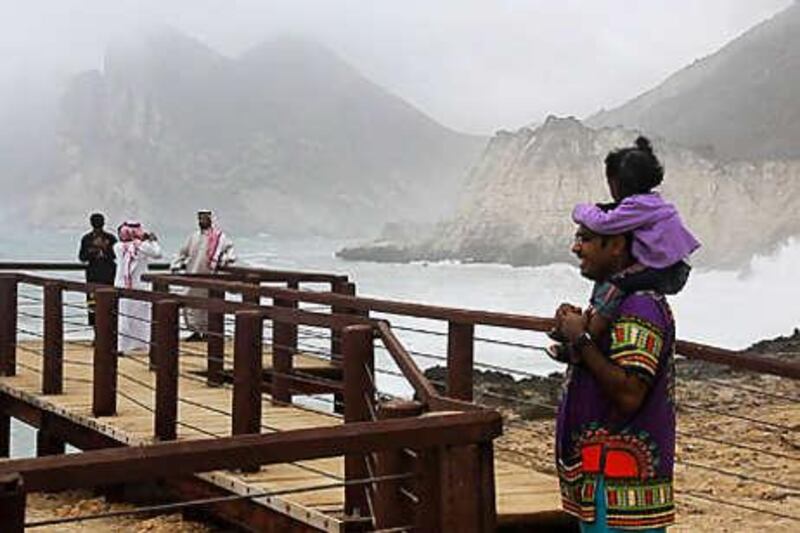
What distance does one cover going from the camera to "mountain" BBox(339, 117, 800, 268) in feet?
A: 236

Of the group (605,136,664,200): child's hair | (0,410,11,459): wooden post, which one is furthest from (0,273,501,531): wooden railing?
(0,410,11,459): wooden post

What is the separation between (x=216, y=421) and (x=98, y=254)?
4695 mm

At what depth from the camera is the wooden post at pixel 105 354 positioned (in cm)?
766

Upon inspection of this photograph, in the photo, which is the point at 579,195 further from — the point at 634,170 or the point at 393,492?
the point at 634,170

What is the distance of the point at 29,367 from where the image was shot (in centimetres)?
971

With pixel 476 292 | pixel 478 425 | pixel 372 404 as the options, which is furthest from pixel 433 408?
pixel 476 292

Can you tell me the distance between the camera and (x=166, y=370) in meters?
6.94

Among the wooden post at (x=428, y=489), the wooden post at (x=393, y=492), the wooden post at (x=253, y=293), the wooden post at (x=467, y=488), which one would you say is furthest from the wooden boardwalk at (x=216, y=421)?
the wooden post at (x=467, y=488)

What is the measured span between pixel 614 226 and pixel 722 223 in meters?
71.9

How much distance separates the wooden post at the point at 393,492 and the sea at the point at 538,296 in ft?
60.4

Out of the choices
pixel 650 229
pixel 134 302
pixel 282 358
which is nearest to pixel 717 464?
pixel 282 358

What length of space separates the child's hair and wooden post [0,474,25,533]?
5.87 ft

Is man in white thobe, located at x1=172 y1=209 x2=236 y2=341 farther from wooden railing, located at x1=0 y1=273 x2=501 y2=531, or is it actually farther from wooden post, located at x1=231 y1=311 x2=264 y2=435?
wooden post, located at x1=231 y1=311 x2=264 y2=435

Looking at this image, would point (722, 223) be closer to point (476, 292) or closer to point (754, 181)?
point (754, 181)
